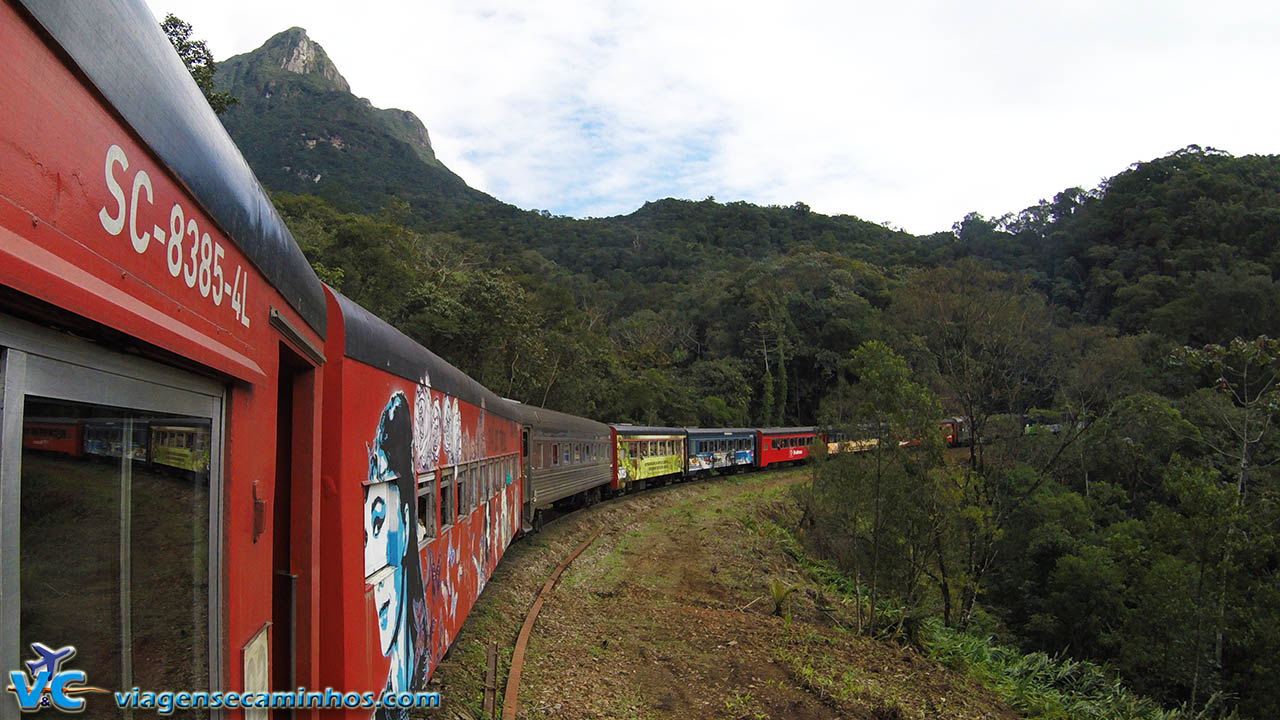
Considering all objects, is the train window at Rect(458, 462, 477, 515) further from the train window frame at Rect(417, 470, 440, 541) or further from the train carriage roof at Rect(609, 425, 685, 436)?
the train carriage roof at Rect(609, 425, 685, 436)

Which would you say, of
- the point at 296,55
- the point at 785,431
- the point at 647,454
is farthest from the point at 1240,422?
the point at 296,55

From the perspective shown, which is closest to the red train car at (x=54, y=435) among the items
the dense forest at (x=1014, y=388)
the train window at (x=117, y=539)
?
the train window at (x=117, y=539)

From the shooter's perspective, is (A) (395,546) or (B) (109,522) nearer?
(B) (109,522)

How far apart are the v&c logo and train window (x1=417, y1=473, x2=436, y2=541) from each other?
3.82 m

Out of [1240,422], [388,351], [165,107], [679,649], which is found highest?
[165,107]

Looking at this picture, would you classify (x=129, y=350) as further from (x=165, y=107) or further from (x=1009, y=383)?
(x=1009, y=383)

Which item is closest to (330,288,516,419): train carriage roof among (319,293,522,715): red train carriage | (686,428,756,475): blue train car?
(319,293,522,715): red train carriage

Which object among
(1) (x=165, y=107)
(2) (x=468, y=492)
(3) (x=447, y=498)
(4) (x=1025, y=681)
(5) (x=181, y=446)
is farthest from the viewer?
(4) (x=1025, y=681)

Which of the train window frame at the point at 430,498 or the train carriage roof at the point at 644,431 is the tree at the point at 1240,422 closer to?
the train carriage roof at the point at 644,431

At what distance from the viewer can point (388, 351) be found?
460 cm

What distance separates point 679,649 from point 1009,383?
18.0m

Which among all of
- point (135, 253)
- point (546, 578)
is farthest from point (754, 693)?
point (135, 253)

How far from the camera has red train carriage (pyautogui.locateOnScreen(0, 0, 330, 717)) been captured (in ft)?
4.23

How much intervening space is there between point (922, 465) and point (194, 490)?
46.3ft
